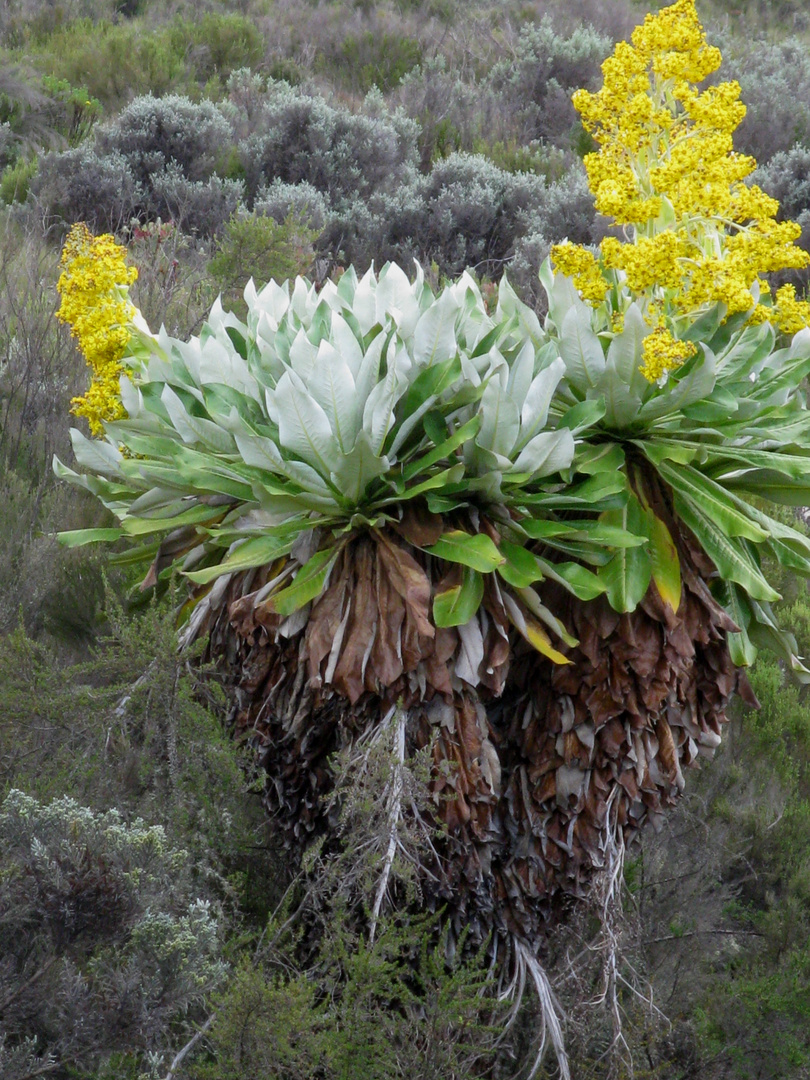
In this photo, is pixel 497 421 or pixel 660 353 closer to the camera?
pixel 660 353

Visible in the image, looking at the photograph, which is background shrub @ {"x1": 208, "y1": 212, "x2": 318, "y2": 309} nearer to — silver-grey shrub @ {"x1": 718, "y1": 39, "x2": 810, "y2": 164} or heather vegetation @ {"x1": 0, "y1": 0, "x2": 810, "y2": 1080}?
heather vegetation @ {"x1": 0, "y1": 0, "x2": 810, "y2": 1080}

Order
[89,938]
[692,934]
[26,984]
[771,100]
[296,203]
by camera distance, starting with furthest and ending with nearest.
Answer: [771,100] → [296,203] → [692,934] → [89,938] → [26,984]

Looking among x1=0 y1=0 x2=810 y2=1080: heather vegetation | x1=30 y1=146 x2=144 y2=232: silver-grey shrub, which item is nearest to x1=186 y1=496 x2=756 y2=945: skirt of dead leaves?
x1=0 y1=0 x2=810 y2=1080: heather vegetation

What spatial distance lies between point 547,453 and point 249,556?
0.72 m

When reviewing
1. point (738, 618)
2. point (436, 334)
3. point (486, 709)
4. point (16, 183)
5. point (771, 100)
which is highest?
point (436, 334)

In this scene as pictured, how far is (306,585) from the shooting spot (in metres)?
2.28

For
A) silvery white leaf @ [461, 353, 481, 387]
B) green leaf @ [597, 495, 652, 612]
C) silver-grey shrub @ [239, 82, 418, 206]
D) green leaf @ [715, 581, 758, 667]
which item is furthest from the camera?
silver-grey shrub @ [239, 82, 418, 206]

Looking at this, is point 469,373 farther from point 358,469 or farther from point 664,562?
point 664,562

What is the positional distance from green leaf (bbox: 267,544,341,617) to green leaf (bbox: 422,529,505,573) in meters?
0.23

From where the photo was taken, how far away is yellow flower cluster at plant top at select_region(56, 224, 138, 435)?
2712 mm

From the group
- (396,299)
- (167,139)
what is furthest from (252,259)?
(167,139)

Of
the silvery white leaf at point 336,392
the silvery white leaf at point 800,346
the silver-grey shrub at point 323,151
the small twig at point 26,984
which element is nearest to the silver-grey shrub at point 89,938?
the small twig at point 26,984

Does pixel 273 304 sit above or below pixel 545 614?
above

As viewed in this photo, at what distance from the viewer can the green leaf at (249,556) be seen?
230 cm
